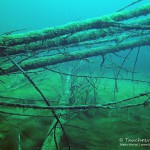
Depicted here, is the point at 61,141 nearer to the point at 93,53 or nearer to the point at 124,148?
the point at 124,148

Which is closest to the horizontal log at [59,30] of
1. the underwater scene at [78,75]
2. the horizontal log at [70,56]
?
the underwater scene at [78,75]

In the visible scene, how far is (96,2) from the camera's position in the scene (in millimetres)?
45156

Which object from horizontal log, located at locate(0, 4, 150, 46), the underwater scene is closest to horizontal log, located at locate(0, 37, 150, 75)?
the underwater scene

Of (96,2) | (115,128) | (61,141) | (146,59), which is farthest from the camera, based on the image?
(96,2)

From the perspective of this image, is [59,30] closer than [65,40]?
Yes

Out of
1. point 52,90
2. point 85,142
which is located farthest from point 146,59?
point 85,142

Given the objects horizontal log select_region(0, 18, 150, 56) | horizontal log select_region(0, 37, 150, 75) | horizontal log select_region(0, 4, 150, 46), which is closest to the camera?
horizontal log select_region(0, 4, 150, 46)

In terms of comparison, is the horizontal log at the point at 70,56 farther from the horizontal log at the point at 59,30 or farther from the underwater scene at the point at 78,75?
the horizontal log at the point at 59,30

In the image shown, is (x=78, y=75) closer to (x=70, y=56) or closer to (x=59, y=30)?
(x=70, y=56)

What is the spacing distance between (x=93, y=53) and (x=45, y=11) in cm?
3434

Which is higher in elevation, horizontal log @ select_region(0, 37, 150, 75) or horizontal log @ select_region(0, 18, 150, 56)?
horizontal log @ select_region(0, 18, 150, 56)

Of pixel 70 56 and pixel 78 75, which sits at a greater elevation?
pixel 70 56

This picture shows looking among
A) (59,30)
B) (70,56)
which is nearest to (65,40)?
(59,30)

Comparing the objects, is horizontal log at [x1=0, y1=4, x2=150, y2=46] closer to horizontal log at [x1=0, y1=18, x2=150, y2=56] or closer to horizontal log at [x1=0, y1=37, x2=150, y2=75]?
horizontal log at [x1=0, y1=18, x2=150, y2=56]
